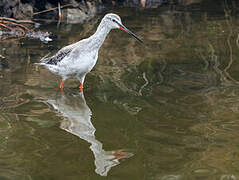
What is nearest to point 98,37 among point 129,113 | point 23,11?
point 129,113

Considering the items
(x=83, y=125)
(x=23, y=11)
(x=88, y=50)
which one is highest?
(x=23, y=11)

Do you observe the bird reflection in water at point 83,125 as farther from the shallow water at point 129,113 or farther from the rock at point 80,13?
the rock at point 80,13

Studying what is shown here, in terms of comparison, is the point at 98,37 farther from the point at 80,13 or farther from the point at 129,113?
the point at 80,13

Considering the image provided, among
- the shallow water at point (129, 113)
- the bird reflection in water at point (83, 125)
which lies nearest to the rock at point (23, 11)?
the shallow water at point (129, 113)

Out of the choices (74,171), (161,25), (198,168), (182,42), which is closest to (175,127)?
(198,168)

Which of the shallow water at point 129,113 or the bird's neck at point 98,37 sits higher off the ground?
the bird's neck at point 98,37

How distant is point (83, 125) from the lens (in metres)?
7.44

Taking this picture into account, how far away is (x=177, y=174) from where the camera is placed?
573 cm

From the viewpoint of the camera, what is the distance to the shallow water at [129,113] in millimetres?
5977

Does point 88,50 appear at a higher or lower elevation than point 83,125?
higher

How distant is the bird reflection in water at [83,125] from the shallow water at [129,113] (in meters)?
0.01

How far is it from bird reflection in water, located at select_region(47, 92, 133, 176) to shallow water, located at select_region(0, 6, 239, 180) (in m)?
0.01

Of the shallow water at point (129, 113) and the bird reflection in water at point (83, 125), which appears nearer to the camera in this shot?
the shallow water at point (129, 113)

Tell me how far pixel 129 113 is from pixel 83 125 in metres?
0.89
